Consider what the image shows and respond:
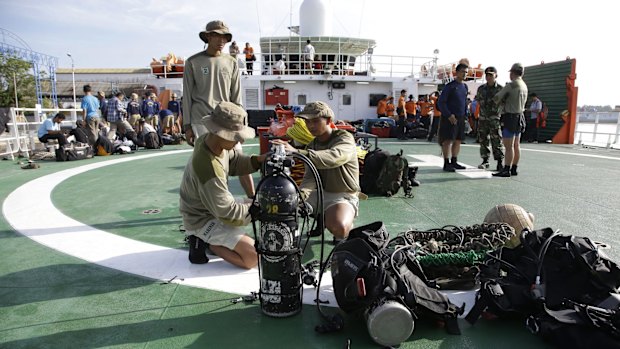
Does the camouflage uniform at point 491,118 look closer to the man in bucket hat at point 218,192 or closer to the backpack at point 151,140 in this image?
the man in bucket hat at point 218,192

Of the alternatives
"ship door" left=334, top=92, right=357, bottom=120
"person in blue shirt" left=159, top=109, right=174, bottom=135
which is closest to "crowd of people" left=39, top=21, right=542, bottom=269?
"person in blue shirt" left=159, top=109, right=174, bottom=135

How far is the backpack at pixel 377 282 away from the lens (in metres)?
2.19

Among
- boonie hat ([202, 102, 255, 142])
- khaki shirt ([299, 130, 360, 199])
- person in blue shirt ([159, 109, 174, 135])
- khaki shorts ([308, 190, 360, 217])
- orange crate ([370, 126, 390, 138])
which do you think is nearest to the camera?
boonie hat ([202, 102, 255, 142])

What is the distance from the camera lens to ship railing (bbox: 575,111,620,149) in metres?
12.9

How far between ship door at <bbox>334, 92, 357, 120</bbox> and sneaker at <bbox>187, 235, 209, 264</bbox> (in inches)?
632

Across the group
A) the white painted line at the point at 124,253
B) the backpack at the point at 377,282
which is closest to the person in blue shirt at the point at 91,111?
the white painted line at the point at 124,253

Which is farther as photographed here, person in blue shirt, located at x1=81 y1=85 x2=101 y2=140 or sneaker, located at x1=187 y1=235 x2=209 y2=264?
person in blue shirt, located at x1=81 y1=85 x2=101 y2=140

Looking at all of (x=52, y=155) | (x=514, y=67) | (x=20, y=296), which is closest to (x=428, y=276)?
(x=20, y=296)

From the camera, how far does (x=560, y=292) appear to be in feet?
7.26

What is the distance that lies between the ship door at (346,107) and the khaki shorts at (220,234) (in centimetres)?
1621

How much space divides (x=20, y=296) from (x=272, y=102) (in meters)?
16.1

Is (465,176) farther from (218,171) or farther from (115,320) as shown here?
(115,320)

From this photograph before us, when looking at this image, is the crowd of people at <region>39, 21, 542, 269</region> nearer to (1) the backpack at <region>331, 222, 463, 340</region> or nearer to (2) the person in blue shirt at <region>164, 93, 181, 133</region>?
(1) the backpack at <region>331, 222, 463, 340</region>

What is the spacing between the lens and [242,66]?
59.9 feet
